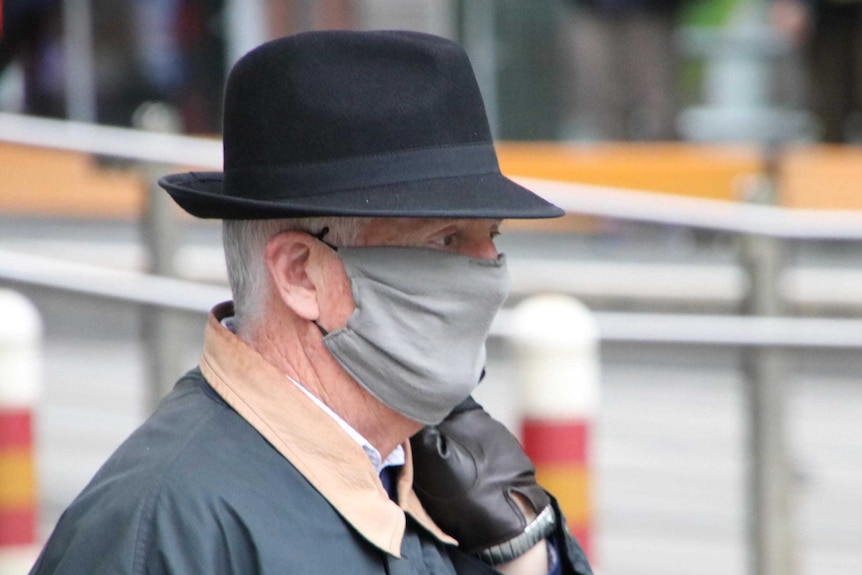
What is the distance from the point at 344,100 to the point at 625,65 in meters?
10.2

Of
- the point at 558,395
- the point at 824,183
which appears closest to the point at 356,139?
the point at 558,395

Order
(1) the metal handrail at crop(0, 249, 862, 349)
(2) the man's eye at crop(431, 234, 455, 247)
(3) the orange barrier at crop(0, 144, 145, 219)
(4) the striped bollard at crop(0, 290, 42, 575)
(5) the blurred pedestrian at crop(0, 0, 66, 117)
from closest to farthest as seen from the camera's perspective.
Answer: (2) the man's eye at crop(431, 234, 455, 247)
(1) the metal handrail at crop(0, 249, 862, 349)
(4) the striped bollard at crop(0, 290, 42, 575)
(3) the orange barrier at crop(0, 144, 145, 219)
(5) the blurred pedestrian at crop(0, 0, 66, 117)

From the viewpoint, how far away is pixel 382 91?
1857 millimetres

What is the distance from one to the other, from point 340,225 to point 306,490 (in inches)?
13.5

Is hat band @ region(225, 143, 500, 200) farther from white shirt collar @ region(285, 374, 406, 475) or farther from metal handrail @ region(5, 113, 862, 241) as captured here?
metal handrail @ region(5, 113, 862, 241)

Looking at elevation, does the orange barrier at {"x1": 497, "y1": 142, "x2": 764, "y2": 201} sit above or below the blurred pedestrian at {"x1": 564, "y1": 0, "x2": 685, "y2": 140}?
below

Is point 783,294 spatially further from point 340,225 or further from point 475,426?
point 340,225

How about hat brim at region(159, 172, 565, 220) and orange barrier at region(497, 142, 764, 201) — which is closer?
hat brim at region(159, 172, 565, 220)

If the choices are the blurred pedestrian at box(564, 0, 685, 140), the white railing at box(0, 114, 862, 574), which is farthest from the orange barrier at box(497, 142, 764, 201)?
the white railing at box(0, 114, 862, 574)

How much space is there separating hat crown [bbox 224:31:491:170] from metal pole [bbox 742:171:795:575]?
6.88ft

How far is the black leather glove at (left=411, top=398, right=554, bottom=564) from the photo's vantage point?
7.07ft

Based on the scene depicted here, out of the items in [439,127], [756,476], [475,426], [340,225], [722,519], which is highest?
[439,127]

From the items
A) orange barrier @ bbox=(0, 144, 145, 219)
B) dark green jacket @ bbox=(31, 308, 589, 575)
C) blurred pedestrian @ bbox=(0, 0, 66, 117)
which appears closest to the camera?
dark green jacket @ bbox=(31, 308, 589, 575)

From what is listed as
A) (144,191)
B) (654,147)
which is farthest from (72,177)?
(144,191)
